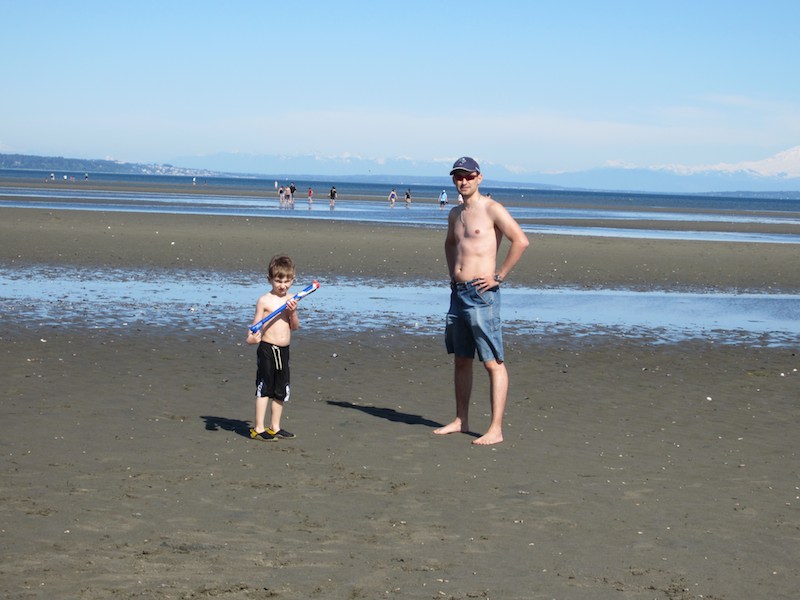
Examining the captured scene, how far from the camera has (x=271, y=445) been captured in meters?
8.54

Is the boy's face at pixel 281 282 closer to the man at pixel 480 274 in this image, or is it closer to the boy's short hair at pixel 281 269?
the boy's short hair at pixel 281 269

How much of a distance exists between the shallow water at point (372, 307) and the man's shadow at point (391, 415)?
15.0 feet

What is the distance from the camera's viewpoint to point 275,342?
355 inches

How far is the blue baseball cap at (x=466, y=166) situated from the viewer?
8.78 metres

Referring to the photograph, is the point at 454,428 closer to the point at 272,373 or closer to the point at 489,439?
the point at 489,439

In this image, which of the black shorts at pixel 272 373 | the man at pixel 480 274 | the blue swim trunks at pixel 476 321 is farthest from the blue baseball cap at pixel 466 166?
the black shorts at pixel 272 373

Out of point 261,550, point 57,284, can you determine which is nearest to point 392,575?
point 261,550

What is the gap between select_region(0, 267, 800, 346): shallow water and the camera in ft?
50.5

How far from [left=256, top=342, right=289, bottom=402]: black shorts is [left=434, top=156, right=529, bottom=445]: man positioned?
49.9 inches

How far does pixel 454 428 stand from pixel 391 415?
32.6 inches

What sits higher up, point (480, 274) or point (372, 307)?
point (480, 274)

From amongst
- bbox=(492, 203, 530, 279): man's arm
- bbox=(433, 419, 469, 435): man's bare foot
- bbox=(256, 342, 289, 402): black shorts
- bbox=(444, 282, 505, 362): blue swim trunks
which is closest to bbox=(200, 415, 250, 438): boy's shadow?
bbox=(256, 342, 289, 402): black shorts

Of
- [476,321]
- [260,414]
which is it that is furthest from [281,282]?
[476,321]

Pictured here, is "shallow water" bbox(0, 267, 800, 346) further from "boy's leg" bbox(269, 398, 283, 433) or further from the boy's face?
"boy's leg" bbox(269, 398, 283, 433)
